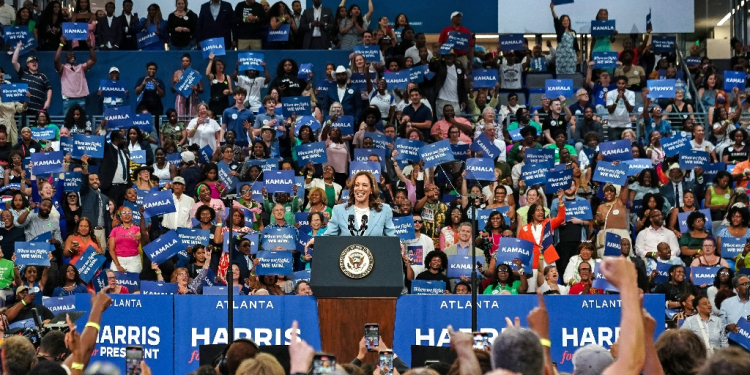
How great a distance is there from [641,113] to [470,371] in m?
13.4

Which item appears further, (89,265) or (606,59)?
(606,59)

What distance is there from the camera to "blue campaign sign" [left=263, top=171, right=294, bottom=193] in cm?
1273

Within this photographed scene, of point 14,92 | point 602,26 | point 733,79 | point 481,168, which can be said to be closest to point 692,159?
point 481,168

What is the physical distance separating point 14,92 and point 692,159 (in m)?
9.32

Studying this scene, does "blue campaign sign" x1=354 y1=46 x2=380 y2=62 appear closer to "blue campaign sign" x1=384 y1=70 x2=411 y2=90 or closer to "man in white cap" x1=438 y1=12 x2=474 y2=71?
"blue campaign sign" x1=384 y1=70 x2=411 y2=90

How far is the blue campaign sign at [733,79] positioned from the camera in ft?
56.5

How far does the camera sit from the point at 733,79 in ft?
56.6

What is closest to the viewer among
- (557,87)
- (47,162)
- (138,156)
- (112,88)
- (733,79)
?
(47,162)

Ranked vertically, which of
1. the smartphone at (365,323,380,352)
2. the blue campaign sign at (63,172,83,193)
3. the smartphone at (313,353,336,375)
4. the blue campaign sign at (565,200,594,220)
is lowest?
the blue campaign sign at (565,200,594,220)

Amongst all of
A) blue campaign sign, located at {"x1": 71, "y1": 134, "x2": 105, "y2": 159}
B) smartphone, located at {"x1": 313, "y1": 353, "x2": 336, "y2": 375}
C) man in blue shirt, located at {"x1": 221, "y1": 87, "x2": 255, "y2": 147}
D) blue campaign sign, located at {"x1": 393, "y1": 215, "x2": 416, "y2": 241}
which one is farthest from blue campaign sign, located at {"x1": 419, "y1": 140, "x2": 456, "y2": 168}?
smartphone, located at {"x1": 313, "y1": 353, "x2": 336, "y2": 375}

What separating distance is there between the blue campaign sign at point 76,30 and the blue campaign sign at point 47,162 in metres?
4.81

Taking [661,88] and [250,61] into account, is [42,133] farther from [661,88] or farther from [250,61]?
[661,88]

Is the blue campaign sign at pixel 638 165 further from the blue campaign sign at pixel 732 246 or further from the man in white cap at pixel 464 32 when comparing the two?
the man in white cap at pixel 464 32

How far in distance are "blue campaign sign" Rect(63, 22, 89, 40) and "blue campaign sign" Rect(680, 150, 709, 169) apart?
9160mm
